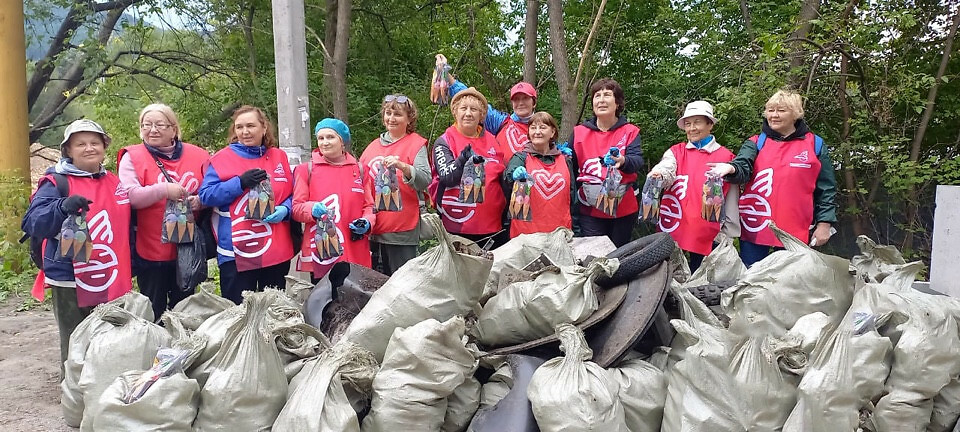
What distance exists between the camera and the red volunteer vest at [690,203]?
14.6 ft

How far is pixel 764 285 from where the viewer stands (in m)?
3.27

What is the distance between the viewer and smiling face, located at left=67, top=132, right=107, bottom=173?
12.3 ft

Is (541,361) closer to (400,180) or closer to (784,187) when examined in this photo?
(400,180)

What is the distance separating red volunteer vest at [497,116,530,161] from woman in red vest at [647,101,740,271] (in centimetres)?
96

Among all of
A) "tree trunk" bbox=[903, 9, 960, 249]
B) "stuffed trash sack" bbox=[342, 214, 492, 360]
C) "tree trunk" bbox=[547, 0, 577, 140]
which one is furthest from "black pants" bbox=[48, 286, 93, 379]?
"tree trunk" bbox=[903, 9, 960, 249]

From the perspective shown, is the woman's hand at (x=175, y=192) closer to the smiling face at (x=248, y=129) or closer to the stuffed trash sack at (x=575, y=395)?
the smiling face at (x=248, y=129)

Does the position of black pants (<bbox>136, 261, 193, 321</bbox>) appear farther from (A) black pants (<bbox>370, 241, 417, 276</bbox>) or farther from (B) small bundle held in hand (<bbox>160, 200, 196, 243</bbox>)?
(A) black pants (<bbox>370, 241, 417, 276</bbox>)

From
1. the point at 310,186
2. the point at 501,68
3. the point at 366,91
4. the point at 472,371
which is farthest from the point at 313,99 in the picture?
the point at 472,371

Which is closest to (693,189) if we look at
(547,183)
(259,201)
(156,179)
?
(547,183)

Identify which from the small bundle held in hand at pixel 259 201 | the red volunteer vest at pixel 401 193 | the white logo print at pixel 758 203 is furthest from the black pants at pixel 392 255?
the white logo print at pixel 758 203

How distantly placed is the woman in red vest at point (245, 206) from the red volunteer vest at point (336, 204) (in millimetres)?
120

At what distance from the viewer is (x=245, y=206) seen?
395cm

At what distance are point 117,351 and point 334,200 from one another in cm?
151

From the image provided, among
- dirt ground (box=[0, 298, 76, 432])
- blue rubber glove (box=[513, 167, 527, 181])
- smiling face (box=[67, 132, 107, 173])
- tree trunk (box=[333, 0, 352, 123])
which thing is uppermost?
tree trunk (box=[333, 0, 352, 123])
